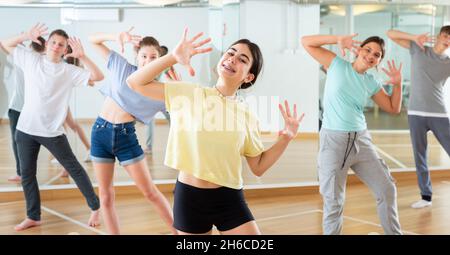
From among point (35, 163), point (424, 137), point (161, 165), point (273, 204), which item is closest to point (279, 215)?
point (273, 204)

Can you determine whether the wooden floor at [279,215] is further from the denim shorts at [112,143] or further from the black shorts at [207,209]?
the black shorts at [207,209]

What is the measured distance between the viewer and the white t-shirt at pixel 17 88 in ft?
14.1

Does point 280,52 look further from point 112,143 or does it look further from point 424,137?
point 112,143

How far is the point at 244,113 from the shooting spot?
2.31 meters

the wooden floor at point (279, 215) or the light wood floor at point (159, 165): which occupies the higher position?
the light wood floor at point (159, 165)

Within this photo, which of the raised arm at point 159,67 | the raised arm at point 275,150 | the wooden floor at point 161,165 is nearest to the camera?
the raised arm at point 159,67

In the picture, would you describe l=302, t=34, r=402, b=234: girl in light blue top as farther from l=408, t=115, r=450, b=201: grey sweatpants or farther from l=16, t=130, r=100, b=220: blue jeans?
l=16, t=130, r=100, b=220: blue jeans

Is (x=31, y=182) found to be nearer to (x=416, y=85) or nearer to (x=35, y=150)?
(x=35, y=150)

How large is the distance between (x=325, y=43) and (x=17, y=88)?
219cm

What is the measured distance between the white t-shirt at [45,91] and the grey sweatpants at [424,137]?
2.26 m

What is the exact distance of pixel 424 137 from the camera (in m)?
4.48

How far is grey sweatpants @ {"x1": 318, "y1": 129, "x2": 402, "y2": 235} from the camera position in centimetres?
316

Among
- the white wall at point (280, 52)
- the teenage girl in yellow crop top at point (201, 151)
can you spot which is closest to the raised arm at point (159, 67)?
the teenage girl in yellow crop top at point (201, 151)
